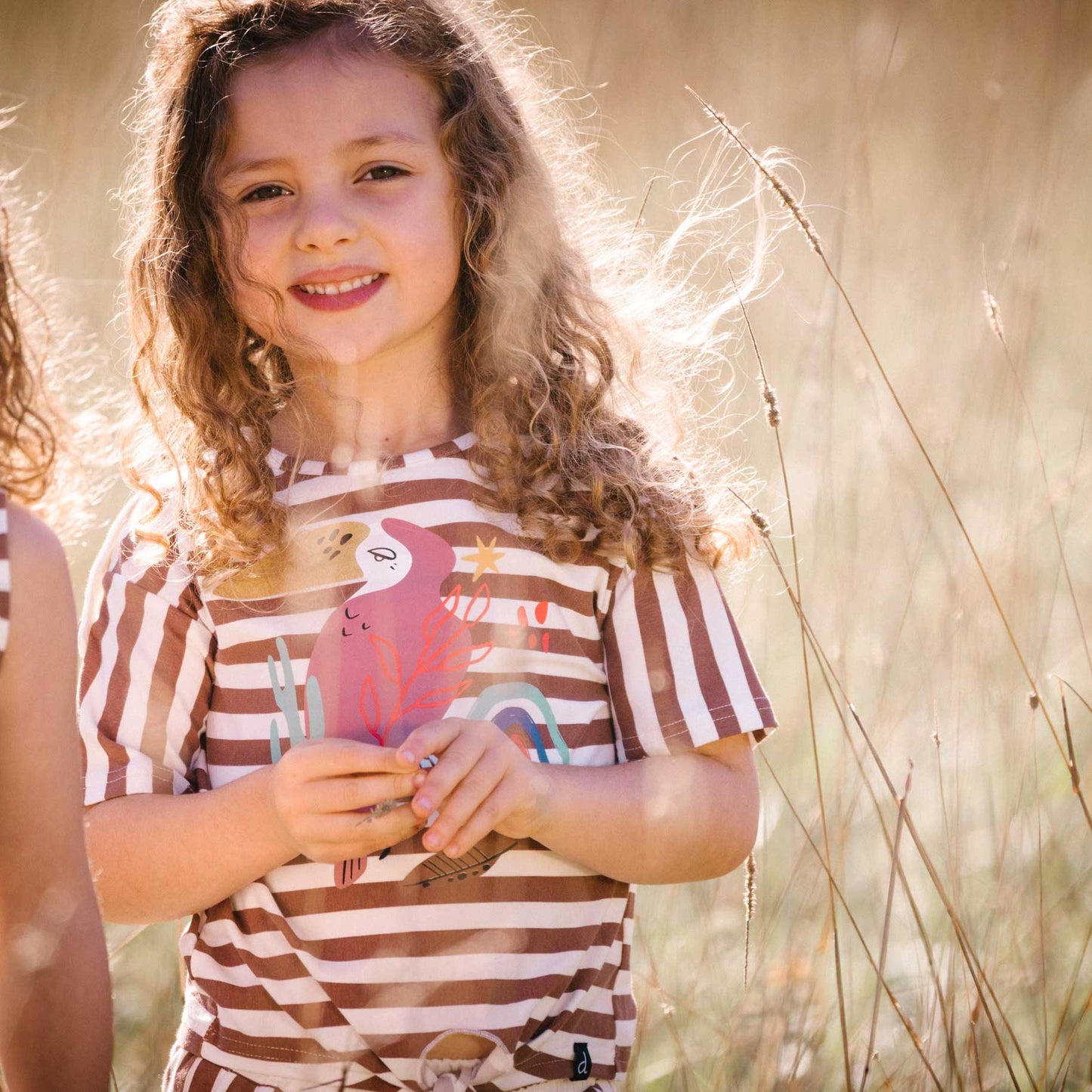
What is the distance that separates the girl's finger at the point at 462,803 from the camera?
3.58 feet

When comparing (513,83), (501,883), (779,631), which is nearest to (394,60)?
(513,83)

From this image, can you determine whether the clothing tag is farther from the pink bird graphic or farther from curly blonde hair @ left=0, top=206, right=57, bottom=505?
curly blonde hair @ left=0, top=206, right=57, bottom=505

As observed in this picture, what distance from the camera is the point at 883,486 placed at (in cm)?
234

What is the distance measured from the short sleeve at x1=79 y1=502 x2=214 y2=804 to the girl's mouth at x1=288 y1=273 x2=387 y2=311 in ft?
1.05

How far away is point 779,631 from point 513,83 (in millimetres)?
1237

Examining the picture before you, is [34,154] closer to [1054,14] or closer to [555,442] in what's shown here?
[555,442]

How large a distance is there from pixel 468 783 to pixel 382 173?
69 cm

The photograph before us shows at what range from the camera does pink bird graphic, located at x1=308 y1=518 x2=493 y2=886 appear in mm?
1229

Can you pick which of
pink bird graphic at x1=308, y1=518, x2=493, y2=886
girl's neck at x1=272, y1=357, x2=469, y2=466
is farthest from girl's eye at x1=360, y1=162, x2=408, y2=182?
pink bird graphic at x1=308, y1=518, x2=493, y2=886

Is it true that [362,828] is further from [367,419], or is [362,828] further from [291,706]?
[367,419]

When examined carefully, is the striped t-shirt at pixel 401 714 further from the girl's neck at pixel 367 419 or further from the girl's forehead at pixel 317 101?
the girl's forehead at pixel 317 101

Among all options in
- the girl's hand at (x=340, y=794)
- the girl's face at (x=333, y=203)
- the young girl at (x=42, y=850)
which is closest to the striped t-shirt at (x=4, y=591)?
the young girl at (x=42, y=850)

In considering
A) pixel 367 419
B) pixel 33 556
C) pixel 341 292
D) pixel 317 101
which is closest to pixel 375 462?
pixel 367 419

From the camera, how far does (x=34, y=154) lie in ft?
8.62
